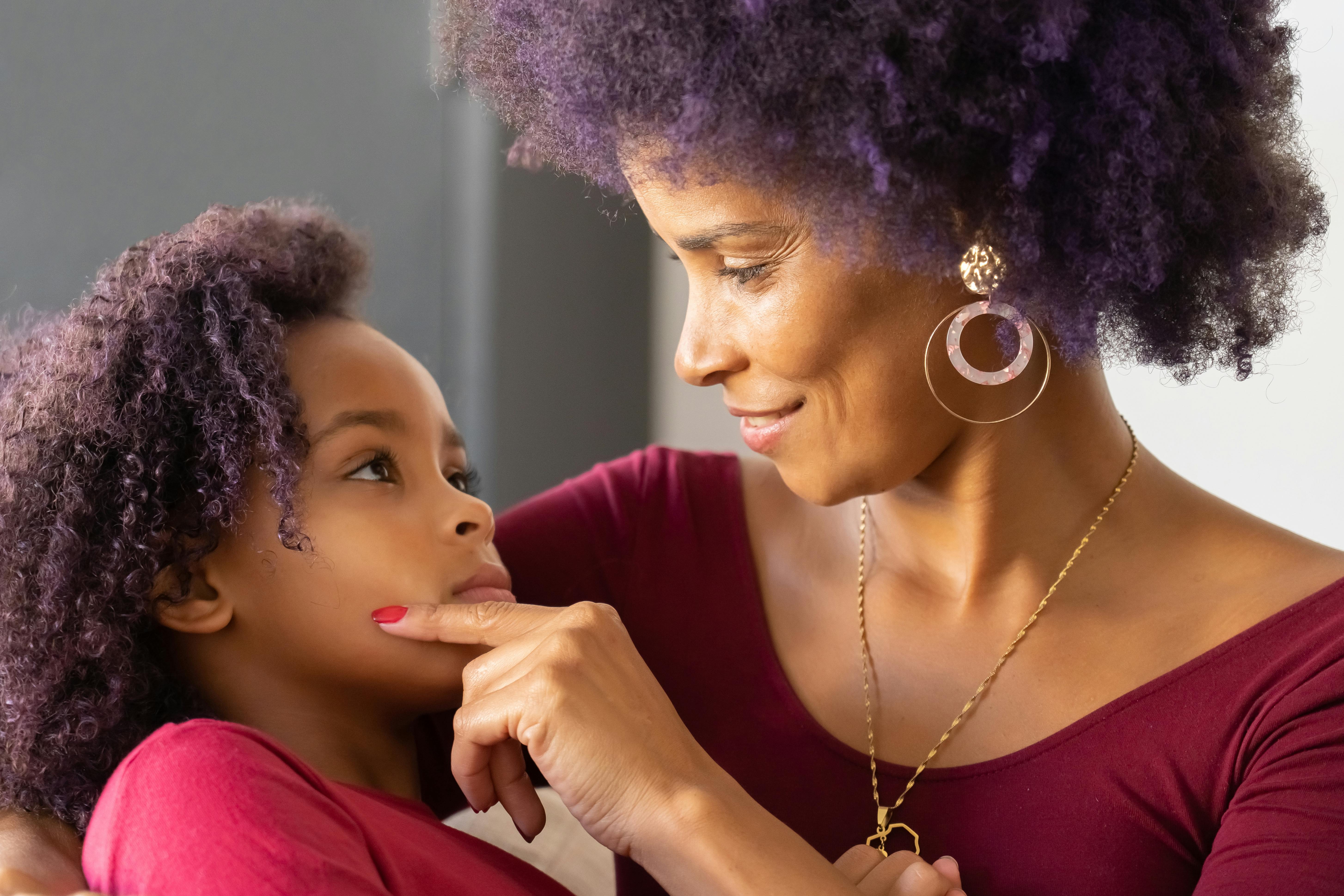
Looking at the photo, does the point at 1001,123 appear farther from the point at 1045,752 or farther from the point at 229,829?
the point at 229,829

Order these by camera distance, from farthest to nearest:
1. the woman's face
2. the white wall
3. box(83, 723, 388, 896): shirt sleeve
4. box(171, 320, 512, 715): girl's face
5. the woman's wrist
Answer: the white wall → box(171, 320, 512, 715): girl's face → the woman's face → the woman's wrist → box(83, 723, 388, 896): shirt sleeve

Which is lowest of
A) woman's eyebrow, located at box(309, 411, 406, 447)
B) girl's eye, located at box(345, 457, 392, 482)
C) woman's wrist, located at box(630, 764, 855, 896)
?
woman's wrist, located at box(630, 764, 855, 896)

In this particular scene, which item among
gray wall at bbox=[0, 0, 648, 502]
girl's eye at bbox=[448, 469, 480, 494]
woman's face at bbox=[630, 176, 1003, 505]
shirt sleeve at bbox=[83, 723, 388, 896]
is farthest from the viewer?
gray wall at bbox=[0, 0, 648, 502]

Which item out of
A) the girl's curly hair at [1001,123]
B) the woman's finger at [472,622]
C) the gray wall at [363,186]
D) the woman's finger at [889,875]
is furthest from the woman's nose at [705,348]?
the gray wall at [363,186]

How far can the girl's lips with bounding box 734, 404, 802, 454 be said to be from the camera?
1.16 meters

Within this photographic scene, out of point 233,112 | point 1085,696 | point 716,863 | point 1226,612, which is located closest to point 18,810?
point 716,863

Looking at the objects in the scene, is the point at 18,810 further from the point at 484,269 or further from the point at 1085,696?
the point at 484,269

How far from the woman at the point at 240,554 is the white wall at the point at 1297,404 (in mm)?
981

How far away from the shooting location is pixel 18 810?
3.61ft

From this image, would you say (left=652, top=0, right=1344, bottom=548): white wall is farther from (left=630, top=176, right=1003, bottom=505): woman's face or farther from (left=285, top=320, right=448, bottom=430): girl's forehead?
(left=285, top=320, right=448, bottom=430): girl's forehead

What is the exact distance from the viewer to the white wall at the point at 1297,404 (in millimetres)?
1699

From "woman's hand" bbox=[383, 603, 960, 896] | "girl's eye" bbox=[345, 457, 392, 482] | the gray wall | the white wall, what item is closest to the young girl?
"girl's eye" bbox=[345, 457, 392, 482]

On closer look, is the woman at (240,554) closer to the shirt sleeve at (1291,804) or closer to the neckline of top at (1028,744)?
the neckline of top at (1028,744)

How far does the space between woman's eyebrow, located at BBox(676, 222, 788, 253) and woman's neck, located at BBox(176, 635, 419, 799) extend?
1.85 ft
